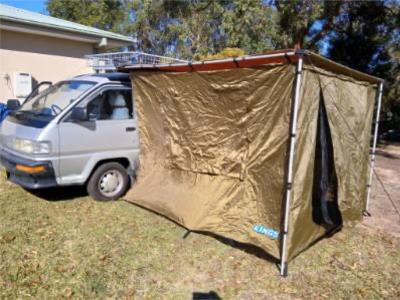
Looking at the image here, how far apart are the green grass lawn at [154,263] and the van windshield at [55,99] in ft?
4.67

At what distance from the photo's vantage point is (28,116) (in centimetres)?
514

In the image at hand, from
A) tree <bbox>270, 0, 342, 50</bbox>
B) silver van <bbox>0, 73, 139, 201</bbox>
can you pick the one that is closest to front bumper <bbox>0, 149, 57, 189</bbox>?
silver van <bbox>0, 73, 139, 201</bbox>

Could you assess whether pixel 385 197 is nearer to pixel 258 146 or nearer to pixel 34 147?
pixel 258 146

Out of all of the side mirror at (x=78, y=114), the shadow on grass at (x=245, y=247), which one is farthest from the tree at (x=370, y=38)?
the shadow on grass at (x=245, y=247)

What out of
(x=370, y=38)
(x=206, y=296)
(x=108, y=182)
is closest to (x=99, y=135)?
(x=108, y=182)

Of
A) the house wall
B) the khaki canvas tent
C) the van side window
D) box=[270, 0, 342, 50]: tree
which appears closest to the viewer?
the khaki canvas tent

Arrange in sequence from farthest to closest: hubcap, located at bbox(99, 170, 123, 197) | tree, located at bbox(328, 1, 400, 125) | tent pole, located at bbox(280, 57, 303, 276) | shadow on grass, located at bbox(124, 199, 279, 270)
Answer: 1. tree, located at bbox(328, 1, 400, 125)
2. hubcap, located at bbox(99, 170, 123, 197)
3. shadow on grass, located at bbox(124, 199, 279, 270)
4. tent pole, located at bbox(280, 57, 303, 276)

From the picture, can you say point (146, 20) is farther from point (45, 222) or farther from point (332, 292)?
point (332, 292)

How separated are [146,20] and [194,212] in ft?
42.6

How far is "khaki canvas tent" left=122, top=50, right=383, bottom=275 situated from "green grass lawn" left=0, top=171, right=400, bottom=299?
24cm

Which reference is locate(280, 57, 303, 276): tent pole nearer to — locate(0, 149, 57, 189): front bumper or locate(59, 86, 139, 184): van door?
locate(59, 86, 139, 184): van door

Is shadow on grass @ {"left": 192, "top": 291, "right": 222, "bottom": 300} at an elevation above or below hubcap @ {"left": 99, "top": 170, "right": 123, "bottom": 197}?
below

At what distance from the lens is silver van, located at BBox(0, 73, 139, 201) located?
473 centimetres

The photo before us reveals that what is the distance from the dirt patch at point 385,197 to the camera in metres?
5.25
